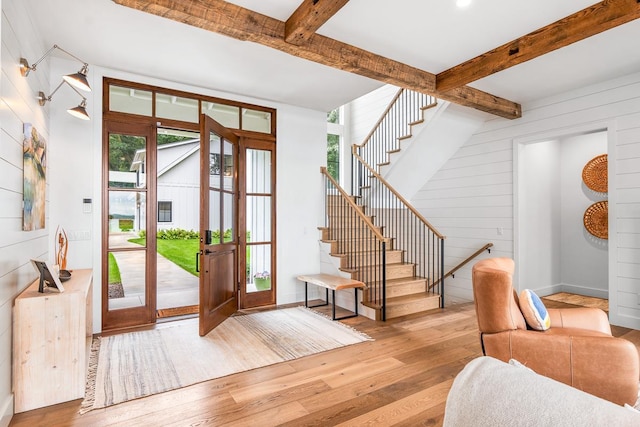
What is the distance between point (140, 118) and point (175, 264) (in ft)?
16.2

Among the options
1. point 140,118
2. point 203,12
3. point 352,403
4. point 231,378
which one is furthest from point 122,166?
point 352,403

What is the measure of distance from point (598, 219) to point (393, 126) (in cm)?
365

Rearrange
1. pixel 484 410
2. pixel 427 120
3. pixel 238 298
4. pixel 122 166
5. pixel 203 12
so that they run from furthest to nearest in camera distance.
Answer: pixel 427 120
pixel 238 298
pixel 122 166
pixel 203 12
pixel 484 410

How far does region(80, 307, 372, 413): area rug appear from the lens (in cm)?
267

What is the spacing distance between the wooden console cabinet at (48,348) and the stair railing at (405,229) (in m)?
4.28

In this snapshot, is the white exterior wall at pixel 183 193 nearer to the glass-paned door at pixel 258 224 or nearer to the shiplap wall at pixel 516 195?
the glass-paned door at pixel 258 224

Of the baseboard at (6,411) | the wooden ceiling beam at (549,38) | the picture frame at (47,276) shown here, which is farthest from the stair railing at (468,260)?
the baseboard at (6,411)

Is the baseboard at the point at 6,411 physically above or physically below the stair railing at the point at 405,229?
below

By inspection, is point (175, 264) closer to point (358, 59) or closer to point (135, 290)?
point (135, 290)

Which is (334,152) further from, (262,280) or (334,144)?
(262,280)

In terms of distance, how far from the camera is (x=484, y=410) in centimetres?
84

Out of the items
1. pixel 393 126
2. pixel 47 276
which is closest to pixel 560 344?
pixel 47 276

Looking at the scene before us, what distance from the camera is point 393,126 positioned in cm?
652

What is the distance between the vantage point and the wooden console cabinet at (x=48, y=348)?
2.31 meters
